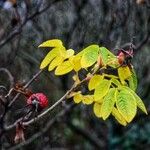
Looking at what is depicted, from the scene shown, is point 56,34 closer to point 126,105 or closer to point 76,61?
point 76,61

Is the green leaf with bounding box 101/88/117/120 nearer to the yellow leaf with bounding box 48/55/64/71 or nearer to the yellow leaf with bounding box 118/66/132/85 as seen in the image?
the yellow leaf with bounding box 118/66/132/85

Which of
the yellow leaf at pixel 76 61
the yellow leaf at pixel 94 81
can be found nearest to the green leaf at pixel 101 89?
the yellow leaf at pixel 94 81

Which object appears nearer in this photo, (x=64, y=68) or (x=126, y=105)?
(x=126, y=105)

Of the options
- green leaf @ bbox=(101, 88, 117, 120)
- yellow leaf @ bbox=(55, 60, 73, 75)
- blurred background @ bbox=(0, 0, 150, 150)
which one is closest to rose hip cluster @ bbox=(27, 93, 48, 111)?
yellow leaf @ bbox=(55, 60, 73, 75)

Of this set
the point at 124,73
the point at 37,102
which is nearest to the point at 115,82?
the point at 124,73

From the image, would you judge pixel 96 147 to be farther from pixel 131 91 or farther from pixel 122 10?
pixel 131 91

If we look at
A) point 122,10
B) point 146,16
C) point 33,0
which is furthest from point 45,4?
point 146,16

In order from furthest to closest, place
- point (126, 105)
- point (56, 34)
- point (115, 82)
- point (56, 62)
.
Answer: point (56, 34), point (56, 62), point (115, 82), point (126, 105)
